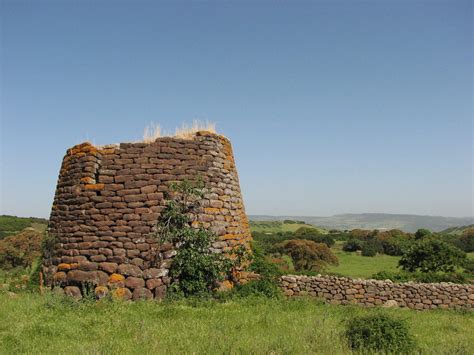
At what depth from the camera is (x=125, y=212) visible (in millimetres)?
10531

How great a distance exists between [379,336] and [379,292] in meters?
7.02

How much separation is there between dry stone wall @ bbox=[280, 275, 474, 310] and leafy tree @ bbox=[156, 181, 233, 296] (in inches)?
113

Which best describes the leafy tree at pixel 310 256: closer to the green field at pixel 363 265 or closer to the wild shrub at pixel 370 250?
the green field at pixel 363 265

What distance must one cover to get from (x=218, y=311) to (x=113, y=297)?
9.16 ft

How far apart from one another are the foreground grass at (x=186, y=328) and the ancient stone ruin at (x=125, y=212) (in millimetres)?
921

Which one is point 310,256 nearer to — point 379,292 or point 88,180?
point 379,292

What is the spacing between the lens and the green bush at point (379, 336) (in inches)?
250

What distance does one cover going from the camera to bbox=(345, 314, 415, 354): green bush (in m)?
6.34

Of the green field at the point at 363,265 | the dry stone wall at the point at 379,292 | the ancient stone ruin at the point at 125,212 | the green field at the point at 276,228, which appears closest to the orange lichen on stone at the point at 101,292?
the ancient stone ruin at the point at 125,212

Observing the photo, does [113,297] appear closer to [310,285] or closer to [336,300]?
[310,285]

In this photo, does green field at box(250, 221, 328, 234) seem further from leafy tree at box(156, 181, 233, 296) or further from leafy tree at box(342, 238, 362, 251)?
leafy tree at box(156, 181, 233, 296)

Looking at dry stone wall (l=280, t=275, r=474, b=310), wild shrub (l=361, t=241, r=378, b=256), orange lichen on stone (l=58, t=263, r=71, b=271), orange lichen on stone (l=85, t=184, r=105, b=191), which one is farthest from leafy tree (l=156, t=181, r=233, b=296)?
wild shrub (l=361, t=241, r=378, b=256)

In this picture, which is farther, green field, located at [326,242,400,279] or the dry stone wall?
green field, located at [326,242,400,279]

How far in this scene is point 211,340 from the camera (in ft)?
21.0
